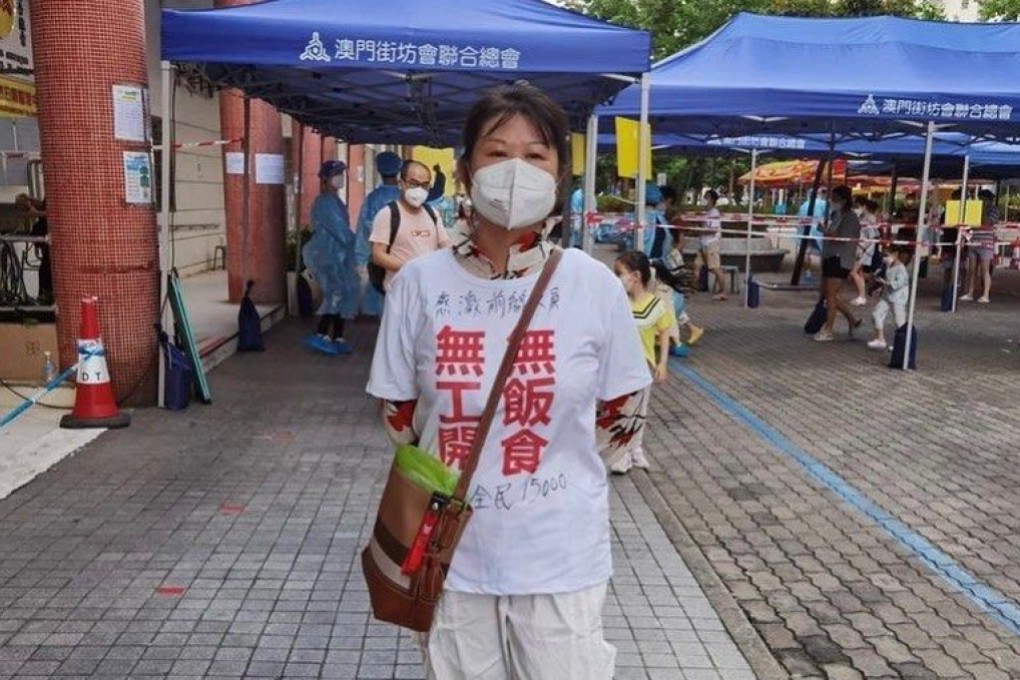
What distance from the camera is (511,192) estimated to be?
6.74ft

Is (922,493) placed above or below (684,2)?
below

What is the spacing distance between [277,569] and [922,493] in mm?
3896

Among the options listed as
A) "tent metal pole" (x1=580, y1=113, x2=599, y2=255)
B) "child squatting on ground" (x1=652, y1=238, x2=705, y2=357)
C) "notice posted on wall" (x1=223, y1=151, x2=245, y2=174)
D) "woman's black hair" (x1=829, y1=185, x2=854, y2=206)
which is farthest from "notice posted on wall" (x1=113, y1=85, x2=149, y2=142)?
"woman's black hair" (x1=829, y1=185, x2=854, y2=206)

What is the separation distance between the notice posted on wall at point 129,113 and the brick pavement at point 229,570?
204 cm

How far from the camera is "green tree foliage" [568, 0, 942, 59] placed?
23562 mm

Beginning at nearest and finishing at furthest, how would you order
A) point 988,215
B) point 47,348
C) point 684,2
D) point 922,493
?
1. point 922,493
2. point 47,348
3. point 988,215
4. point 684,2

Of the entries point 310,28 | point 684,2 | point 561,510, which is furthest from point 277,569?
point 684,2

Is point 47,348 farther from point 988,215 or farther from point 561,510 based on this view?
point 988,215

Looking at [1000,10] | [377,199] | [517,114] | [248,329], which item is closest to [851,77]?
[377,199]

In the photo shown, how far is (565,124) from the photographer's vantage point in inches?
84.7

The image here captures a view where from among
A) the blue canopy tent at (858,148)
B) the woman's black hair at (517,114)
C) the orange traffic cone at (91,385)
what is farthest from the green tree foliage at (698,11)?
the woman's black hair at (517,114)

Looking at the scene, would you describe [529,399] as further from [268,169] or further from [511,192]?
[268,169]

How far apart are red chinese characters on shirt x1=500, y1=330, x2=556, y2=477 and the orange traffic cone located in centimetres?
535

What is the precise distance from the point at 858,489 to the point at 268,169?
863cm
